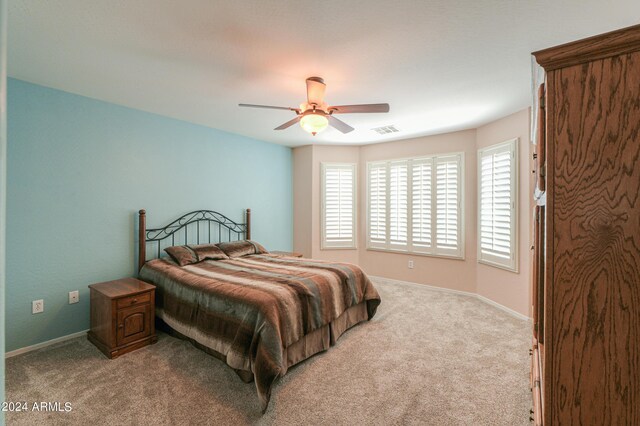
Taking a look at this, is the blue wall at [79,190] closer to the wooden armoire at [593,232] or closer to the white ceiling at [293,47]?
the white ceiling at [293,47]

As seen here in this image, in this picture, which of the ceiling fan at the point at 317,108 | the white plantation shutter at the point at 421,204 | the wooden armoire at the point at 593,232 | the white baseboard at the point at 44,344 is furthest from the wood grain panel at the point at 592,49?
the white baseboard at the point at 44,344

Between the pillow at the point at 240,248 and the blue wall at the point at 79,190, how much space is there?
2.38 ft

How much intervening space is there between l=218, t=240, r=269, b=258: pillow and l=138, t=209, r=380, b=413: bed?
0.05ft

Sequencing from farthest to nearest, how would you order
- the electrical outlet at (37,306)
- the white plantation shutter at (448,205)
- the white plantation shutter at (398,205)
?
the white plantation shutter at (398,205) → the white plantation shutter at (448,205) → the electrical outlet at (37,306)

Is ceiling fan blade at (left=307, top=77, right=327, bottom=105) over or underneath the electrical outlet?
over

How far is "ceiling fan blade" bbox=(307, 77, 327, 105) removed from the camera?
2.39 m

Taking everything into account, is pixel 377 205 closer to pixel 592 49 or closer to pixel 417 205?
pixel 417 205

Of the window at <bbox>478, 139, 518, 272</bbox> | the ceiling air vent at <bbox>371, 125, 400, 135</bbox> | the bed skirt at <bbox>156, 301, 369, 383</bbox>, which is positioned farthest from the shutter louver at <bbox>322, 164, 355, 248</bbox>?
the window at <bbox>478, 139, 518, 272</bbox>

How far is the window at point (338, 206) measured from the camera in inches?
212

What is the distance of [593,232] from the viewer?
0.77 metres

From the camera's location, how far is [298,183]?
5.56 meters

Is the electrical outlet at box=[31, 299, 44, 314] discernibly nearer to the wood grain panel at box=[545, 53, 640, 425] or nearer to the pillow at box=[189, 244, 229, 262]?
the pillow at box=[189, 244, 229, 262]

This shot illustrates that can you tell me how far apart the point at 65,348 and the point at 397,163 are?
503cm

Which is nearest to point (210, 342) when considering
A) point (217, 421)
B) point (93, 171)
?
point (217, 421)
